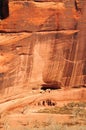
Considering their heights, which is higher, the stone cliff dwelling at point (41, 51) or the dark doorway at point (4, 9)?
the dark doorway at point (4, 9)

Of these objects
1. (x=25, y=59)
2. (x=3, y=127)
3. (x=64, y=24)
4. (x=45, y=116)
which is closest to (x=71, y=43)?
(x=64, y=24)

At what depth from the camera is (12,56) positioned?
15.5 m

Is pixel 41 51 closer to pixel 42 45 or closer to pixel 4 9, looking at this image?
pixel 42 45

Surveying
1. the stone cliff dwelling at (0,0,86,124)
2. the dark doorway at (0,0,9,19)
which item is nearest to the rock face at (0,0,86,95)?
the stone cliff dwelling at (0,0,86,124)

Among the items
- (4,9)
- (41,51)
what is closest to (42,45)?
(41,51)

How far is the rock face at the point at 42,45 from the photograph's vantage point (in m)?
15.4

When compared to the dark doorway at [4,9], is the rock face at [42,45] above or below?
below

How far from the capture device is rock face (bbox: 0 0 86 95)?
605 inches

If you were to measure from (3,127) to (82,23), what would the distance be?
5.31 metres

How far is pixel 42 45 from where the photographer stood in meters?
16.0

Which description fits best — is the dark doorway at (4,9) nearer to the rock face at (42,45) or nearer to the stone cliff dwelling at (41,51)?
the stone cliff dwelling at (41,51)

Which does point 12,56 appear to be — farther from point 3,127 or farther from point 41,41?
point 3,127

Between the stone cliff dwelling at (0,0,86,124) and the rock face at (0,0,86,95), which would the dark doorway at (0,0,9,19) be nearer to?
the stone cliff dwelling at (0,0,86,124)

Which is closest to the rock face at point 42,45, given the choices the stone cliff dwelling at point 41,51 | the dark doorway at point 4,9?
the stone cliff dwelling at point 41,51
